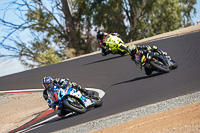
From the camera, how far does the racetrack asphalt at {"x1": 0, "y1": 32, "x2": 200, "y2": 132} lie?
29.8 feet

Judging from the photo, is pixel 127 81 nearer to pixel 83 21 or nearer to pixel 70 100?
pixel 70 100

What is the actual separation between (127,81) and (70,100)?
431 centimetres

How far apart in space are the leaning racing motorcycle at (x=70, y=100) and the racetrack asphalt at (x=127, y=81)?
26cm

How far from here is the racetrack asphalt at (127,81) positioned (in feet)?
29.8

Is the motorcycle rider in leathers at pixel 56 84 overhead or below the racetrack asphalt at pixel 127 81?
overhead

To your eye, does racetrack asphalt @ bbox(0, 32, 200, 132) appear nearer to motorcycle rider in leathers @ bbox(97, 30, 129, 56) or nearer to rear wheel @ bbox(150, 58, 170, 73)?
rear wheel @ bbox(150, 58, 170, 73)

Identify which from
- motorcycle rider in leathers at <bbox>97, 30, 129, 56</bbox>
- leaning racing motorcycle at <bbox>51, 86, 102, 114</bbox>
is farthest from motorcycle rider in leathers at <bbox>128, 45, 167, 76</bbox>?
motorcycle rider in leathers at <bbox>97, 30, 129, 56</bbox>

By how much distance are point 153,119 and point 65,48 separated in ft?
137

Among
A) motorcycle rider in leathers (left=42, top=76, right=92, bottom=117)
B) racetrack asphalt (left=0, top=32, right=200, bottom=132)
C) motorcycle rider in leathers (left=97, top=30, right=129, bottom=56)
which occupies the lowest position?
racetrack asphalt (left=0, top=32, right=200, bottom=132)

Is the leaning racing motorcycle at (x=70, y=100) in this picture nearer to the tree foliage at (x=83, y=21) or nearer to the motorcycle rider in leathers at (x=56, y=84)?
the motorcycle rider in leathers at (x=56, y=84)

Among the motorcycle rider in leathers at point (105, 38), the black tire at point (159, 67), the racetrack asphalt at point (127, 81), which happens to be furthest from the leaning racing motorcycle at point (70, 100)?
the motorcycle rider in leathers at point (105, 38)

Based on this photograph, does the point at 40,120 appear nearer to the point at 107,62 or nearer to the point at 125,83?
the point at 125,83

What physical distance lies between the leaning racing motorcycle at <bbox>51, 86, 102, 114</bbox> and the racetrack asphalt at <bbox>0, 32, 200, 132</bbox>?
0.87ft

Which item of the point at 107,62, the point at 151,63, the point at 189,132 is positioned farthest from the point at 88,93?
the point at 107,62
